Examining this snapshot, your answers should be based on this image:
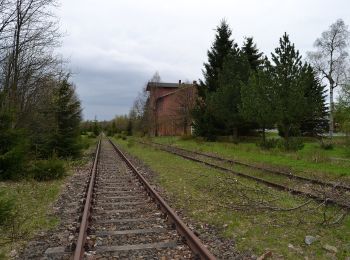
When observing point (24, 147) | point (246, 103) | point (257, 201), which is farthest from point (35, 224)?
point (246, 103)

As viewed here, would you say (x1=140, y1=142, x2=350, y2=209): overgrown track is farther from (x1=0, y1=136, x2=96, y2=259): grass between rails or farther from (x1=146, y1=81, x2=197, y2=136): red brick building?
(x1=146, y1=81, x2=197, y2=136): red brick building

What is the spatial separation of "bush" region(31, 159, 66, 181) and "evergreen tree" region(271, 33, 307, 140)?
1592cm

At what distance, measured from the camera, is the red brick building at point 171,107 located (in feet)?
192

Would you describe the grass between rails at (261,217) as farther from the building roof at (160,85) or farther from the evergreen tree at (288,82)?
the building roof at (160,85)

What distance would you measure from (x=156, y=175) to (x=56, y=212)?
6.86 meters

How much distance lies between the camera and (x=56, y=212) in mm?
9039

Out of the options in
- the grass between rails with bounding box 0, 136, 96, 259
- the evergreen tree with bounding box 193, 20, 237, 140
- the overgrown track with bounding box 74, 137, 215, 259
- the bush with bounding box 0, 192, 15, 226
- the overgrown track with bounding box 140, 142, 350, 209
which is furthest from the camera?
the evergreen tree with bounding box 193, 20, 237, 140

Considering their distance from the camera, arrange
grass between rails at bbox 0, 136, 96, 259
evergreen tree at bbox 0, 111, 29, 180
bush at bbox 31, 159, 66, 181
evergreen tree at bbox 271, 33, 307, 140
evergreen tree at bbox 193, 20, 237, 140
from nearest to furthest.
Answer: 1. grass between rails at bbox 0, 136, 96, 259
2. evergreen tree at bbox 0, 111, 29, 180
3. bush at bbox 31, 159, 66, 181
4. evergreen tree at bbox 271, 33, 307, 140
5. evergreen tree at bbox 193, 20, 237, 140

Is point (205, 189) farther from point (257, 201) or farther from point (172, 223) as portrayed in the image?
point (172, 223)

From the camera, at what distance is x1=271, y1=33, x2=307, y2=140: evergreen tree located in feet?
84.3

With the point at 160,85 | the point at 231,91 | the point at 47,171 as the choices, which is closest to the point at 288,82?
the point at 231,91

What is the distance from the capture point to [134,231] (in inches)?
278

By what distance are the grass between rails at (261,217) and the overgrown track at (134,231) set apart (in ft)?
2.60

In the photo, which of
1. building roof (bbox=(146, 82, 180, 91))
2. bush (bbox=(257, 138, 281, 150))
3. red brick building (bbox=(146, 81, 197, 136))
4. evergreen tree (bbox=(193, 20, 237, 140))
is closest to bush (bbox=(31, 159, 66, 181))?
bush (bbox=(257, 138, 281, 150))
